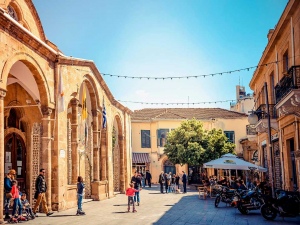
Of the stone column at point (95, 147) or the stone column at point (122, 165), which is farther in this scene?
the stone column at point (122, 165)

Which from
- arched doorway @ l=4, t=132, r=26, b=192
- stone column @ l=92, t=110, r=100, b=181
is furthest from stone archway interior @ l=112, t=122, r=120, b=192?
arched doorway @ l=4, t=132, r=26, b=192

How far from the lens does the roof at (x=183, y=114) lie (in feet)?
144

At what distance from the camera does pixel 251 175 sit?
31766mm

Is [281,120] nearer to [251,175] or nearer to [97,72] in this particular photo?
[97,72]

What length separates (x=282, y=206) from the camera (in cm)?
1210

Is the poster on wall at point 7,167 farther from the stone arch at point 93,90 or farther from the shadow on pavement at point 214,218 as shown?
the shadow on pavement at point 214,218

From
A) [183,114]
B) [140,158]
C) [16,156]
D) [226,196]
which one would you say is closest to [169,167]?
[140,158]

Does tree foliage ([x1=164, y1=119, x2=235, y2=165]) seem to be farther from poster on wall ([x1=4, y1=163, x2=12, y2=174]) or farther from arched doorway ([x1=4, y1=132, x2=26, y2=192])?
poster on wall ([x1=4, y1=163, x2=12, y2=174])

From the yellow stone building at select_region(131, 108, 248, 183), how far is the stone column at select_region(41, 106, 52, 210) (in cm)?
2768

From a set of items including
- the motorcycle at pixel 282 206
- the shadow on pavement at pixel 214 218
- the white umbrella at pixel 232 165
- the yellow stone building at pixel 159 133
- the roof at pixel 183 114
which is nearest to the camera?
the shadow on pavement at pixel 214 218

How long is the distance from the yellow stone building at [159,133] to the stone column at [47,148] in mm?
27676

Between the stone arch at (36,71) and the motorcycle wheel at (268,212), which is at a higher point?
the stone arch at (36,71)

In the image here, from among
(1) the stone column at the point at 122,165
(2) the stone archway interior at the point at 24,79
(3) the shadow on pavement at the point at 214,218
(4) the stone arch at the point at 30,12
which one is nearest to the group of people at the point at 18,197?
(2) the stone archway interior at the point at 24,79

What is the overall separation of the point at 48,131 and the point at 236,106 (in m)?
38.3
